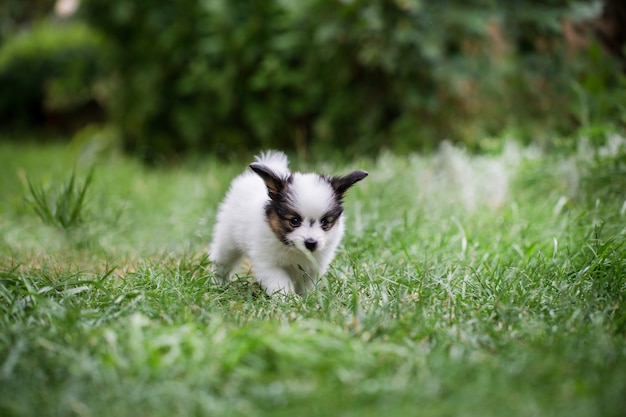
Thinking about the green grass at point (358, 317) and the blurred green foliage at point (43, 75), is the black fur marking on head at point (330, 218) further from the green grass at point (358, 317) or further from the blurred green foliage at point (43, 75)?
the blurred green foliage at point (43, 75)

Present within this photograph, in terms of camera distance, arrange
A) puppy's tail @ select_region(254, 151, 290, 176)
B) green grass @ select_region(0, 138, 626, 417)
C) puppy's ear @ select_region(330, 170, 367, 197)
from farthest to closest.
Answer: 1. puppy's tail @ select_region(254, 151, 290, 176)
2. puppy's ear @ select_region(330, 170, 367, 197)
3. green grass @ select_region(0, 138, 626, 417)

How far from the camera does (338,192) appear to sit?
350 centimetres

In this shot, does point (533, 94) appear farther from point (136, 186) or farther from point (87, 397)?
point (87, 397)

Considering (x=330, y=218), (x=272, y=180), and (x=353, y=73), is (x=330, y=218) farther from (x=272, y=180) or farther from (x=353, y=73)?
(x=353, y=73)

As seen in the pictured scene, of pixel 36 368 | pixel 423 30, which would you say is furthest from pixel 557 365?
pixel 423 30

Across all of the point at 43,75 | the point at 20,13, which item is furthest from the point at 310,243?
the point at 20,13

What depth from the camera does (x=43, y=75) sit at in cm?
1244

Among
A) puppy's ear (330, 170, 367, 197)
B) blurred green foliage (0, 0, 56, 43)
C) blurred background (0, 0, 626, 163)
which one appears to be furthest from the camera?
blurred green foliage (0, 0, 56, 43)

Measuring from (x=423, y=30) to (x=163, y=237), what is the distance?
3.40 metres

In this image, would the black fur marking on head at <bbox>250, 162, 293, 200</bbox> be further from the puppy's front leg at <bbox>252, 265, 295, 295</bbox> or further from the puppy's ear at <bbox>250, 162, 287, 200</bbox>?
the puppy's front leg at <bbox>252, 265, 295, 295</bbox>

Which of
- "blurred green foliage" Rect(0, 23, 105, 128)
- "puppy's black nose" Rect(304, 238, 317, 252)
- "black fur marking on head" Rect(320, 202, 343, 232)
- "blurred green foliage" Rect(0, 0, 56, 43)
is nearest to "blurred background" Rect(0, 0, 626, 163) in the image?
"blurred green foliage" Rect(0, 23, 105, 128)

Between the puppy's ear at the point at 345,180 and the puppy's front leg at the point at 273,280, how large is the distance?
0.53 m

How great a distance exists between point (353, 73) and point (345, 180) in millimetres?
4089

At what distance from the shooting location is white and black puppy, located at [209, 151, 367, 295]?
3293mm
